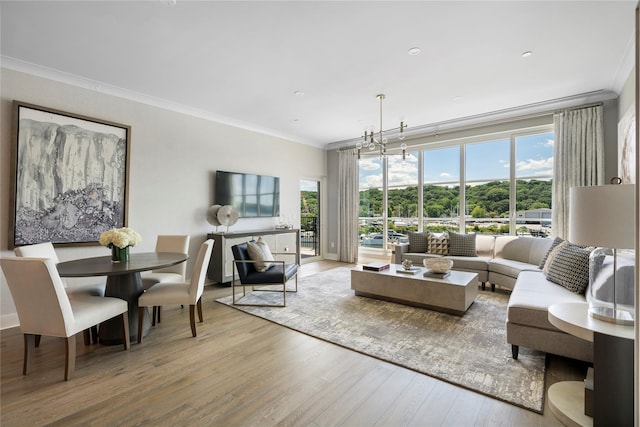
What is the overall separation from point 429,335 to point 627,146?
3145 millimetres

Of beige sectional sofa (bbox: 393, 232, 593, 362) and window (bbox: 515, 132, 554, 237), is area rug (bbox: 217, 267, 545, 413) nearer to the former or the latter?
beige sectional sofa (bbox: 393, 232, 593, 362)

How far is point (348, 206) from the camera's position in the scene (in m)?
6.91

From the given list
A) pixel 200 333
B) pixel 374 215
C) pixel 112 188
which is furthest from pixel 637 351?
pixel 374 215

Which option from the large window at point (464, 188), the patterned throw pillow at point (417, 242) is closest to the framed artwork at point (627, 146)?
the large window at point (464, 188)

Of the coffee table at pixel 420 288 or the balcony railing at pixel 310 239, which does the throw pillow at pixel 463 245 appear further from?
the balcony railing at pixel 310 239

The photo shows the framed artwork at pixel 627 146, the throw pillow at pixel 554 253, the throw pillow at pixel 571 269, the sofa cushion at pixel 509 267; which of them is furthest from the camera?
the sofa cushion at pixel 509 267

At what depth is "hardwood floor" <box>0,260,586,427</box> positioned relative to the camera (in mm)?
1713

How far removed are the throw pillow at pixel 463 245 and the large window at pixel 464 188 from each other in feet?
2.56

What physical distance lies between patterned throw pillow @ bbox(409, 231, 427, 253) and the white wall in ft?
8.94

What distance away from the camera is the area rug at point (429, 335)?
206cm

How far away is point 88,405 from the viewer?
1828 mm

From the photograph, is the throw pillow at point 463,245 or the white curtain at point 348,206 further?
the white curtain at point 348,206

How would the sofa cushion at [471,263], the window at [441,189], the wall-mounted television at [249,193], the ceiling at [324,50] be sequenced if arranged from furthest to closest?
the window at [441,189] < the wall-mounted television at [249,193] < the sofa cushion at [471,263] < the ceiling at [324,50]

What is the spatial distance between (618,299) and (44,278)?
3.75 metres
